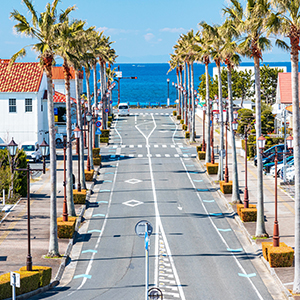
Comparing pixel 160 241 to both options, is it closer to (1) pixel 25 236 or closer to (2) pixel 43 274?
(1) pixel 25 236

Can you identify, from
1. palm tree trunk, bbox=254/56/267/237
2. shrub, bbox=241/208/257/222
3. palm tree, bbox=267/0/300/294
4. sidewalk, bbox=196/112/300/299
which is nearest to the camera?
palm tree, bbox=267/0/300/294

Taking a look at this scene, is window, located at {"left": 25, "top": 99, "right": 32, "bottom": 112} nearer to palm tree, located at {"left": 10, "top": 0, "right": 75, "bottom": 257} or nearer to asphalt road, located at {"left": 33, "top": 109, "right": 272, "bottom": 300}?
asphalt road, located at {"left": 33, "top": 109, "right": 272, "bottom": 300}

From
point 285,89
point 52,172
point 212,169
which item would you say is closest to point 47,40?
point 52,172

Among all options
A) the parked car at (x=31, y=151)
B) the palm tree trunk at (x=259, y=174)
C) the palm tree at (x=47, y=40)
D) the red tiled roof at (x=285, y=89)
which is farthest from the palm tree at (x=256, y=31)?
the red tiled roof at (x=285, y=89)

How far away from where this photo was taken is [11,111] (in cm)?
5969

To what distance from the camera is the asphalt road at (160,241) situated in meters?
Result: 25.0

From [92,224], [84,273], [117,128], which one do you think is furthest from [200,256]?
[117,128]

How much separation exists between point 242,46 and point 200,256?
11.9 m

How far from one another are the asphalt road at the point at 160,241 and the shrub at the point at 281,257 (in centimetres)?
113

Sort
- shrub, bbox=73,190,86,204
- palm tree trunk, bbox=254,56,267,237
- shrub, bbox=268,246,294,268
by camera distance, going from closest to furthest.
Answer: shrub, bbox=268,246,294,268, palm tree trunk, bbox=254,56,267,237, shrub, bbox=73,190,86,204

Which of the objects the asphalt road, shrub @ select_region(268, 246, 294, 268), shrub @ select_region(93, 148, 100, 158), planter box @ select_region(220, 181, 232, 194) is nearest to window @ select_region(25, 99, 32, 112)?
shrub @ select_region(93, 148, 100, 158)

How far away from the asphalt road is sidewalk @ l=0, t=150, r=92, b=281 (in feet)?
5.58

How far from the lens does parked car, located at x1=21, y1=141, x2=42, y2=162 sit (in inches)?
2205

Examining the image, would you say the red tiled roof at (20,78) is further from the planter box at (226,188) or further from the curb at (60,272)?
the planter box at (226,188)
